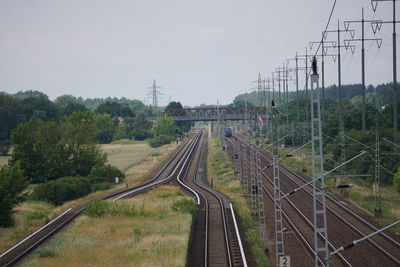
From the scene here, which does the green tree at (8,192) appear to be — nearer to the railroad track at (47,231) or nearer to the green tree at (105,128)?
the railroad track at (47,231)

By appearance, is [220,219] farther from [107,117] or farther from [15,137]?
[107,117]

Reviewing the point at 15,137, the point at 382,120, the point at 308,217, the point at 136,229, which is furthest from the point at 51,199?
the point at 382,120

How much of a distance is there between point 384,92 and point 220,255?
161405mm

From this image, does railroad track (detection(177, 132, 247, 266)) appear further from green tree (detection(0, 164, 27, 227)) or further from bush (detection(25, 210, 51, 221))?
green tree (detection(0, 164, 27, 227))

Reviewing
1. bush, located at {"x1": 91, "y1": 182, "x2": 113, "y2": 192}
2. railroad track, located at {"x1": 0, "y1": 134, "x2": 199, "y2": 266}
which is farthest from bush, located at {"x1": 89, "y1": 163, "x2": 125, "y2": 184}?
railroad track, located at {"x1": 0, "y1": 134, "x2": 199, "y2": 266}

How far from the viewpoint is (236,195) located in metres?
50.8

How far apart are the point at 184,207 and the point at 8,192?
14097mm

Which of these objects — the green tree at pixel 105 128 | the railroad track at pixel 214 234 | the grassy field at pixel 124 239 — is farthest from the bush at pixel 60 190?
the green tree at pixel 105 128

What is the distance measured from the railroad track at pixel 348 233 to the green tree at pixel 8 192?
22.1 m

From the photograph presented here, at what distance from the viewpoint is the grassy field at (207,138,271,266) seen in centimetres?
2653

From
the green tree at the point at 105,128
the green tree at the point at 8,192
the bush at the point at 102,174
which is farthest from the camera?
the green tree at the point at 105,128

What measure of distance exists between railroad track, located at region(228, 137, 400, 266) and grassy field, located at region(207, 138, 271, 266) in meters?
3.36

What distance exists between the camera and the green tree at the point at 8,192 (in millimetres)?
36875

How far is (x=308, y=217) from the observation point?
36.1 metres
